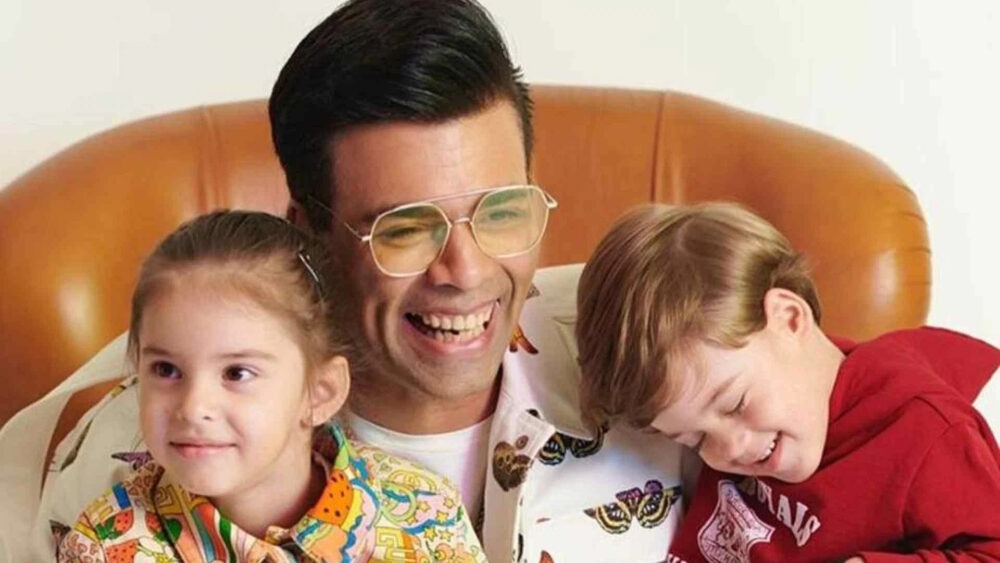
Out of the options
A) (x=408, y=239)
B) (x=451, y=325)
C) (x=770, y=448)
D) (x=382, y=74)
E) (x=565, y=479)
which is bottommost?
(x=565, y=479)

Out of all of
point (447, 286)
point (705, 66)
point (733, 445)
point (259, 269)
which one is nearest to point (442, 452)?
point (447, 286)

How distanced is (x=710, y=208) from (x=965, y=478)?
1.40ft

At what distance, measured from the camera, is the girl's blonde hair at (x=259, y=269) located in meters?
1.21

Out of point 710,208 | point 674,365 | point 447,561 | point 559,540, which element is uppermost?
point 710,208

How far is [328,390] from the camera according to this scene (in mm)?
1311

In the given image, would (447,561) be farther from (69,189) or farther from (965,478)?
(69,189)

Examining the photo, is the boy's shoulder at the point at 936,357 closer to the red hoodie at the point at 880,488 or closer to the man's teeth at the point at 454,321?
the red hoodie at the point at 880,488

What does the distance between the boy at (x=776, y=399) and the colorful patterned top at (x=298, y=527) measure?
0.96ft

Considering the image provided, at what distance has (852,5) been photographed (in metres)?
2.50

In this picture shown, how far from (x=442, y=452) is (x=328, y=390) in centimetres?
33

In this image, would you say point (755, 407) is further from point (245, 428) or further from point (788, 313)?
point (245, 428)

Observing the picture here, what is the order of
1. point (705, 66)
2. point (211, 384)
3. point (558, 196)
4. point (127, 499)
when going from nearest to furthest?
point (211, 384) → point (127, 499) → point (558, 196) → point (705, 66)

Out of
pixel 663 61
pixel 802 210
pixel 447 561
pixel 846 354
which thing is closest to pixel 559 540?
pixel 447 561

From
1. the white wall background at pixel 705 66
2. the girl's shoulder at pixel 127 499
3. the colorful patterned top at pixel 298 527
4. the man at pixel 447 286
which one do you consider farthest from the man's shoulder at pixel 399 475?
the white wall background at pixel 705 66
